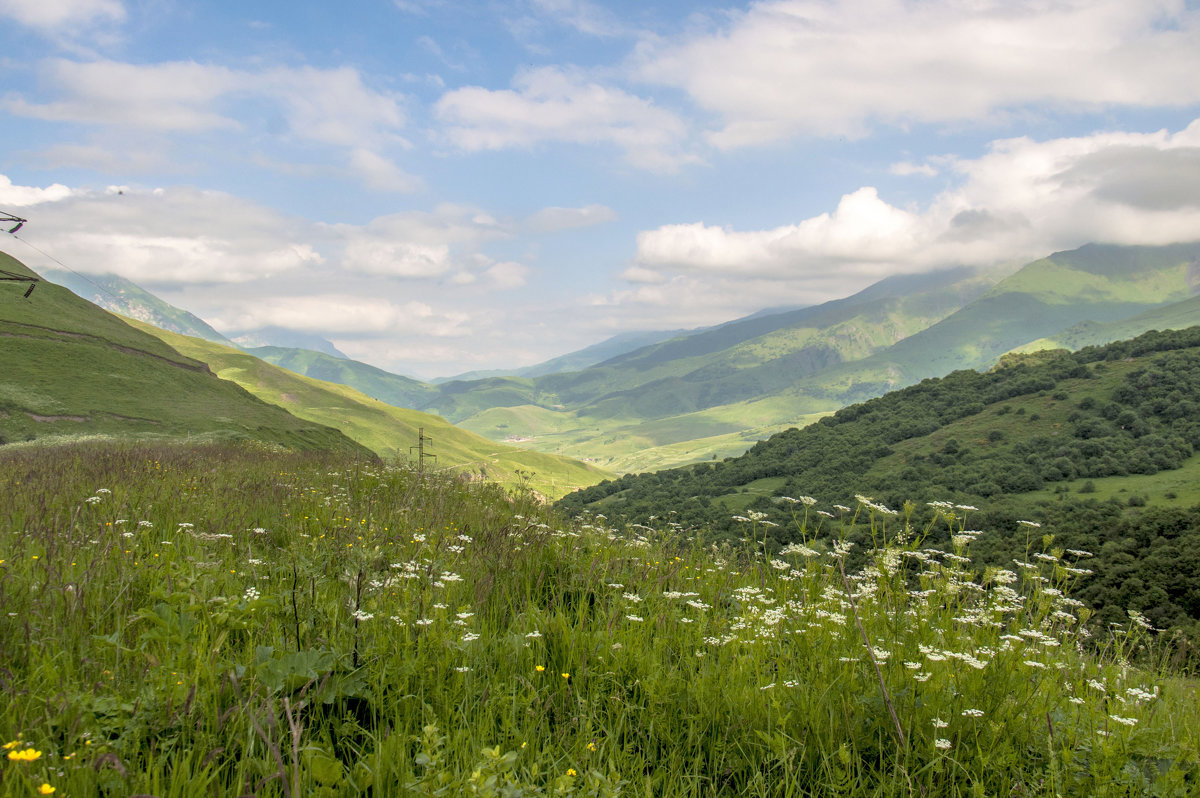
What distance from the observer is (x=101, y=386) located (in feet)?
231

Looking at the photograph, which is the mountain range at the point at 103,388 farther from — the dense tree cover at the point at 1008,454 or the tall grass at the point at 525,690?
the tall grass at the point at 525,690

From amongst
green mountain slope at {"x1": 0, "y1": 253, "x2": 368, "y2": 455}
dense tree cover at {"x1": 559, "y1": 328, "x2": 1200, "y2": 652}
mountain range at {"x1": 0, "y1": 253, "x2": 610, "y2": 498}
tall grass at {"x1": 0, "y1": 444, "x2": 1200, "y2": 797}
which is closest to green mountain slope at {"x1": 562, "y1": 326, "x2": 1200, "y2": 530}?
dense tree cover at {"x1": 559, "y1": 328, "x2": 1200, "y2": 652}

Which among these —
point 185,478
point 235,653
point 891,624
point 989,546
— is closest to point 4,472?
point 185,478

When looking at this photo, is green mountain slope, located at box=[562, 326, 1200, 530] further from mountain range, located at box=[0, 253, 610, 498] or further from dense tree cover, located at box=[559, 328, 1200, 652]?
mountain range, located at box=[0, 253, 610, 498]

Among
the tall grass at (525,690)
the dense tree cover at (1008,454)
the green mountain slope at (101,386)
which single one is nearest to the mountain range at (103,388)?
the green mountain slope at (101,386)

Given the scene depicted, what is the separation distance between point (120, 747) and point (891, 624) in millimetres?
5358

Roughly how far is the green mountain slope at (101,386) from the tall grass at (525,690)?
4648 centimetres

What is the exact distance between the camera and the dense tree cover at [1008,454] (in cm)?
4094

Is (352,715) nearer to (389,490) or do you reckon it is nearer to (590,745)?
(590,745)

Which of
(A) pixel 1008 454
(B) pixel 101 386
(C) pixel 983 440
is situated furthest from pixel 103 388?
(C) pixel 983 440

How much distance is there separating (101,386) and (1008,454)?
121009 mm

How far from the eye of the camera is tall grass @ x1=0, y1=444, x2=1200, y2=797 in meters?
2.90

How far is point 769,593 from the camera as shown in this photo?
253 inches

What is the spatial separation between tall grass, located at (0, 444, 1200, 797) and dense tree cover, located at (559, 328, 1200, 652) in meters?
22.5
